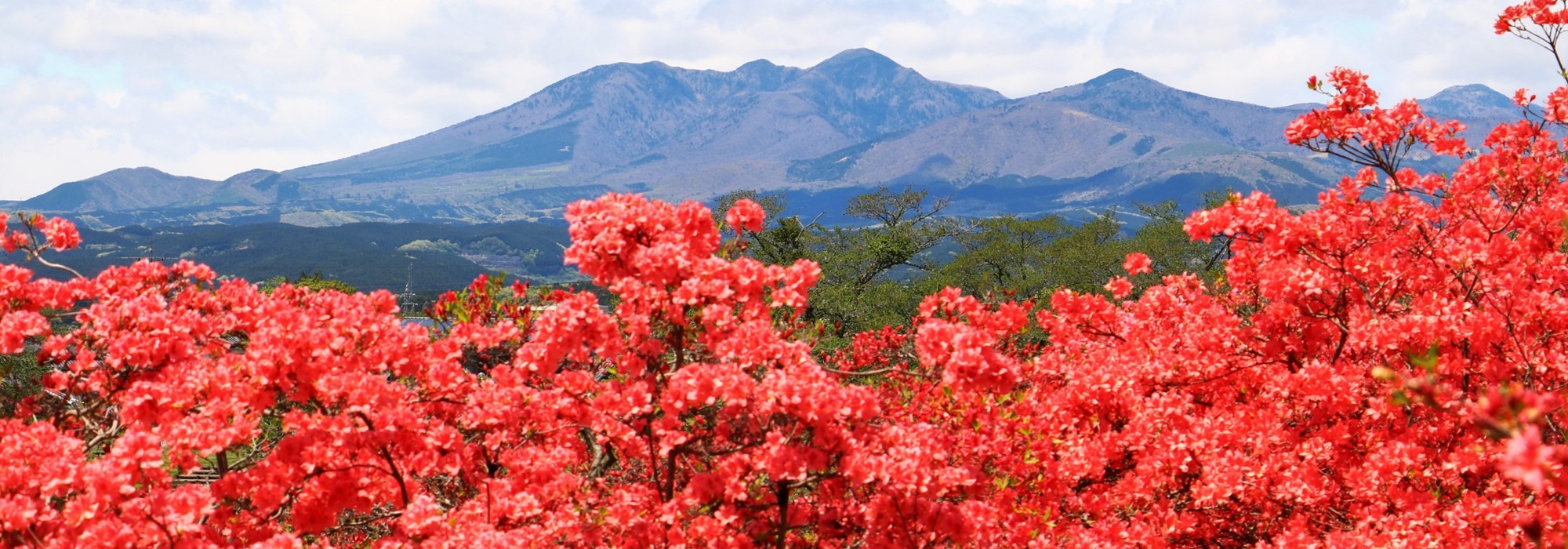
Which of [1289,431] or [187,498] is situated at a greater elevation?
[187,498]

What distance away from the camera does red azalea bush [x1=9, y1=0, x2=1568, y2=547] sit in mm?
5246

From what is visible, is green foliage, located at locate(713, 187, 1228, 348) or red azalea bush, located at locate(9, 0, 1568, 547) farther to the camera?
green foliage, located at locate(713, 187, 1228, 348)

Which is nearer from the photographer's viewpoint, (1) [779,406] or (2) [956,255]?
(1) [779,406]

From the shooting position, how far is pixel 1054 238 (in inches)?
2057

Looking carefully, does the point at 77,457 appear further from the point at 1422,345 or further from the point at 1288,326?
the point at 1288,326

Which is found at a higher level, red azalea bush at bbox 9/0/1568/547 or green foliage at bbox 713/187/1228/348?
red azalea bush at bbox 9/0/1568/547

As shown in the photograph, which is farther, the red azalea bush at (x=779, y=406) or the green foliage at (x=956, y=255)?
the green foliage at (x=956, y=255)

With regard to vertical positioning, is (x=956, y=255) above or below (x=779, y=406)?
below

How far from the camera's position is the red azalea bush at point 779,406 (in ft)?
17.2

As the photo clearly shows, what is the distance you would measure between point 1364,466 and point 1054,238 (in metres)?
47.1

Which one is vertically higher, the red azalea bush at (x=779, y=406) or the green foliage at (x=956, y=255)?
the red azalea bush at (x=779, y=406)

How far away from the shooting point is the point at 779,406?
4918mm

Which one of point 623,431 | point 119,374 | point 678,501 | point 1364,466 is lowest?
point 1364,466

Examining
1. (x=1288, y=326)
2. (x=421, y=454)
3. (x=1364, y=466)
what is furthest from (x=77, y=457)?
(x=1288, y=326)
